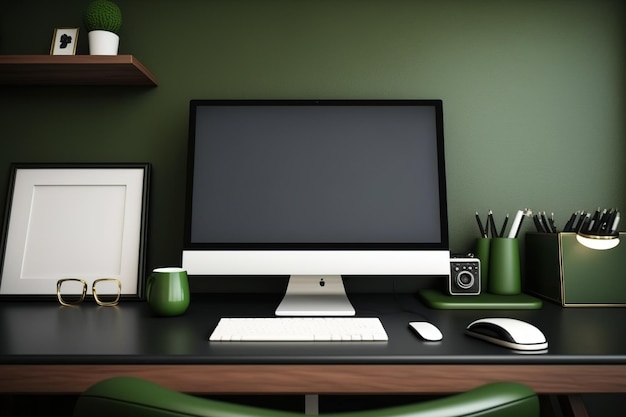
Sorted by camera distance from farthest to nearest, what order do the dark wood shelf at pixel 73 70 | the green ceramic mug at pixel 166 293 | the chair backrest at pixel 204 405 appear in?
the dark wood shelf at pixel 73 70, the green ceramic mug at pixel 166 293, the chair backrest at pixel 204 405

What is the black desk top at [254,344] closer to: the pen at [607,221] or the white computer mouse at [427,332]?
the white computer mouse at [427,332]

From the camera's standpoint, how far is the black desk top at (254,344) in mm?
758

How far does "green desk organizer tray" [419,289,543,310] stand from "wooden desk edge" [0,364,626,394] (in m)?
0.38

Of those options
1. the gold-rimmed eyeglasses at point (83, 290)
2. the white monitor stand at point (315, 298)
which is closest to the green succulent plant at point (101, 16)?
the gold-rimmed eyeglasses at point (83, 290)

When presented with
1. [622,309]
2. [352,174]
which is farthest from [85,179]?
[622,309]

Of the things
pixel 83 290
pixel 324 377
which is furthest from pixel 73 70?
pixel 324 377

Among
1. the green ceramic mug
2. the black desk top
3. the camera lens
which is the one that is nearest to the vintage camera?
the camera lens

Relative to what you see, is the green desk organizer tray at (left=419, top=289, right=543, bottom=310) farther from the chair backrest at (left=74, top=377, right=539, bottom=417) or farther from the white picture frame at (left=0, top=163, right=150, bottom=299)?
the white picture frame at (left=0, top=163, right=150, bottom=299)

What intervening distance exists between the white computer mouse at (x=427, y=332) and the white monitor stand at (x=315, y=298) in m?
0.20

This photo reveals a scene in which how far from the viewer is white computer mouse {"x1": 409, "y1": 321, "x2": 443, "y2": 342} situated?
84cm

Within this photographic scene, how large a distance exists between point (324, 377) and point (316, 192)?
0.55 meters

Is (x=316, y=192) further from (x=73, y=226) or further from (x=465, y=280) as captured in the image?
(x=73, y=226)

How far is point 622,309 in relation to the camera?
3.77ft

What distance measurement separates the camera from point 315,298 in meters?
1.20
